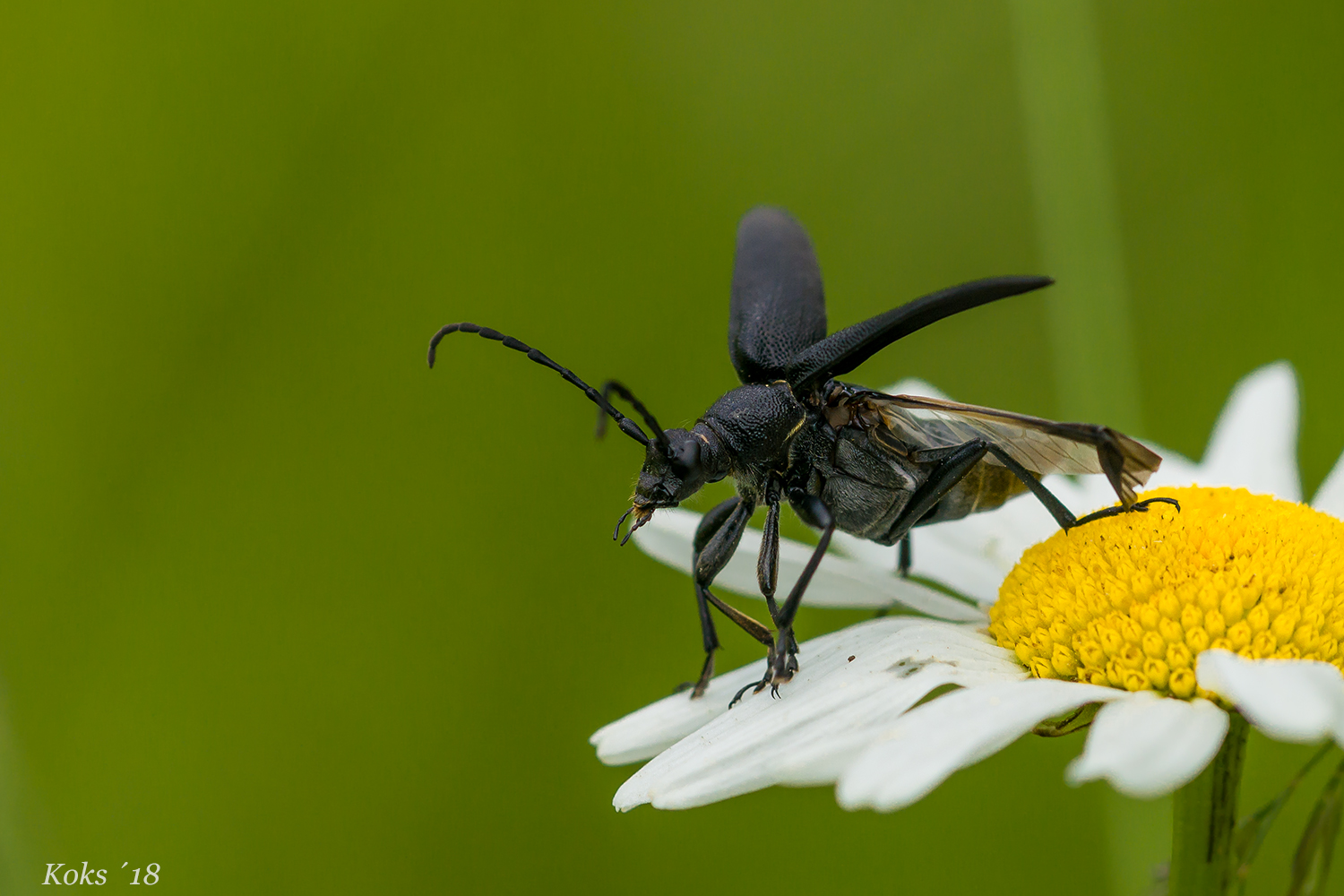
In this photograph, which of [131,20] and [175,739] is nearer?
[175,739]

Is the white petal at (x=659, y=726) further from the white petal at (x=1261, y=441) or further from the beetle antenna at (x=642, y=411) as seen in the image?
the white petal at (x=1261, y=441)

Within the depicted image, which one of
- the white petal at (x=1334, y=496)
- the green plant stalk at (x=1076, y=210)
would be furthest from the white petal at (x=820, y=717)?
the green plant stalk at (x=1076, y=210)

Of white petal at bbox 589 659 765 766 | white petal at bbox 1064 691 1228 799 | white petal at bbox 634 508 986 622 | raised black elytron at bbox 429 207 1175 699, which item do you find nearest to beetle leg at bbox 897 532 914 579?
white petal at bbox 634 508 986 622

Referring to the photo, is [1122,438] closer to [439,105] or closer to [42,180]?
[439,105]

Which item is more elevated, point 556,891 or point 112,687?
point 112,687

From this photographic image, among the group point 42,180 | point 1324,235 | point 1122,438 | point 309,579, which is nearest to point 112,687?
point 309,579

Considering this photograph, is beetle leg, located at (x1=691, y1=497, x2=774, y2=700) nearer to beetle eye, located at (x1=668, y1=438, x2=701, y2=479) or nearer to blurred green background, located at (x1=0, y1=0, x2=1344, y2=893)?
beetle eye, located at (x1=668, y1=438, x2=701, y2=479)

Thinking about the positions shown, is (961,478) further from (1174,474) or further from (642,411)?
(1174,474)
